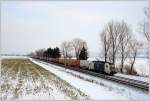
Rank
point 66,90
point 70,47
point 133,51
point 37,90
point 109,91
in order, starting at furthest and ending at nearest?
point 70,47
point 133,51
point 109,91
point 66,90
point 37,90

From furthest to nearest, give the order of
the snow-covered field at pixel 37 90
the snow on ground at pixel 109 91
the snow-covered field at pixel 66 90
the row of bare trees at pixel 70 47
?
the row of bare trees at pixel 70 47 → the snow on ground at pixel 109 91 → the snow-covered field at pixel 66 90 → the snow-covered field at pixel 37 90

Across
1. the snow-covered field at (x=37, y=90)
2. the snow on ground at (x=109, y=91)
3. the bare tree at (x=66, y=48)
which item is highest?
the bare tree at (x=66, y=48)

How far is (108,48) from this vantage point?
40562 millimetres

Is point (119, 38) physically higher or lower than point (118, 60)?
higher

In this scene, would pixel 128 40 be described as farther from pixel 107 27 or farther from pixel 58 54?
pixel 58 54

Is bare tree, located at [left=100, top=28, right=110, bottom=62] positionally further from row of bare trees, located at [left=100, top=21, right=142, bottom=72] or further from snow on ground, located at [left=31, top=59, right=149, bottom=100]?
snow on ground, located at [left=31, top=59, right=149, bottom=100]

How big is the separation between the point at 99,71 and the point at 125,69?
662cm

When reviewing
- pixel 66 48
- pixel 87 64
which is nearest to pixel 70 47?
pixel 66 48

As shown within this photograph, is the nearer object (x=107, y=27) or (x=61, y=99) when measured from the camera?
(x=61, y=99)

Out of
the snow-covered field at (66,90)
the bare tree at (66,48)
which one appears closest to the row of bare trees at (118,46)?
the snow-covered field at (66,90)

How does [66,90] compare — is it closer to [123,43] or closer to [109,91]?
[109,91]

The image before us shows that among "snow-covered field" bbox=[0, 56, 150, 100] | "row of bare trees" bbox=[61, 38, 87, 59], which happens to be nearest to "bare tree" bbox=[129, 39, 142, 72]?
"snow-covered field" bbox=[0, 56, 150, 100]

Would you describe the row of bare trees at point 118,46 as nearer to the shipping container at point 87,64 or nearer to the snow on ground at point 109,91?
the shipping container at point 87,64

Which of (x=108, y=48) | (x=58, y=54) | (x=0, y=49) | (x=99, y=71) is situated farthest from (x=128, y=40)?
(x=58, y=54)
